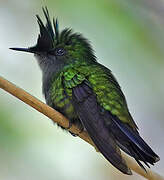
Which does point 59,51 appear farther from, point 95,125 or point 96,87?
point 95,125

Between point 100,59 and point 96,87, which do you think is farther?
point 100,59

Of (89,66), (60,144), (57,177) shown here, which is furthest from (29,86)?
(89,66)

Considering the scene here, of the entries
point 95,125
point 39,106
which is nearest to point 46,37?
point 95,125

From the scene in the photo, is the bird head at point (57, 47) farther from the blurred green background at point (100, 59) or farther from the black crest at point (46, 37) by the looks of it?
the blurred green background at point (100, 59)

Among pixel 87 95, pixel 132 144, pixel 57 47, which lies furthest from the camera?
pixel 57 47

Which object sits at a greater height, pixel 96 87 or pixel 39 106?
pixel 96 87

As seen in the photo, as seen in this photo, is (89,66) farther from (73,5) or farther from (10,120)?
(73,5)
